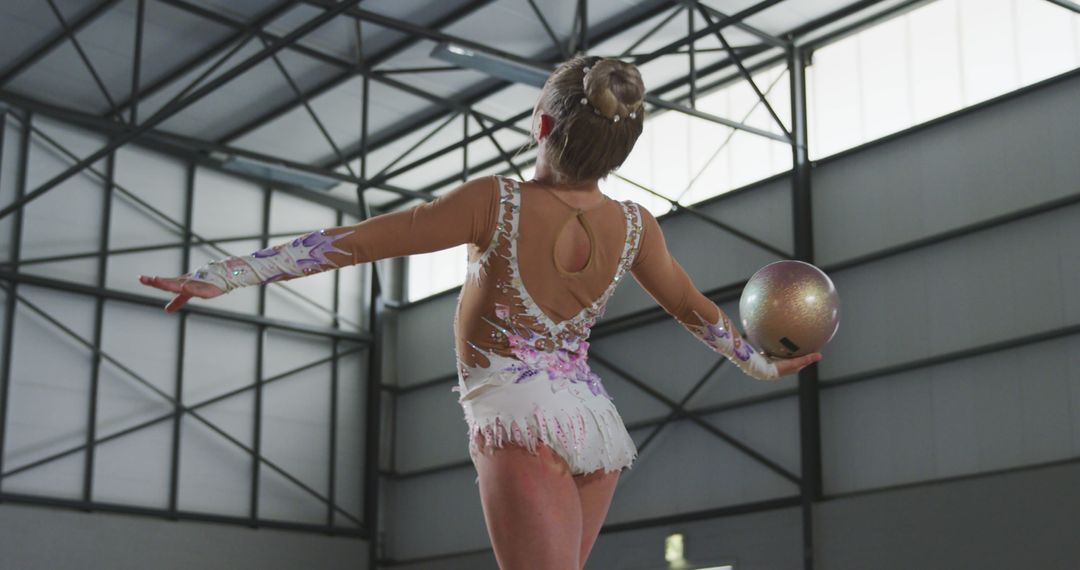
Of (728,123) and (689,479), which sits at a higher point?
(728,123)

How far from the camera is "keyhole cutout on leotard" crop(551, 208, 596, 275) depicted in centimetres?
270

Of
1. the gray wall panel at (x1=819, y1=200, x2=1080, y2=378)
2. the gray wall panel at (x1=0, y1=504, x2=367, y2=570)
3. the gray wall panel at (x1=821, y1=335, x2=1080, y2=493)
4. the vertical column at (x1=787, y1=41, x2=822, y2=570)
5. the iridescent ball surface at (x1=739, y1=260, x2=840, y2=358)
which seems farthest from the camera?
the gray wall panel at (x1=0, y1=504, x2=367, y2=570)

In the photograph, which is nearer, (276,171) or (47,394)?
(47,394)

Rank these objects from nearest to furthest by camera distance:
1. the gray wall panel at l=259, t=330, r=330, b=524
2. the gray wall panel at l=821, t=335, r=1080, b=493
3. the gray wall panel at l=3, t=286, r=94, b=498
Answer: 1. the gray wall panel at l=821, t=335, r=1080, b=493
2. the gray wall panel at l=3, t=286, r=94, b=498
3. the gray wall panel at l=259, t=330, r=330, b=524

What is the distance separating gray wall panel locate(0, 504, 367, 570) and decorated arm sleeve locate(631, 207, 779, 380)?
12511 mm

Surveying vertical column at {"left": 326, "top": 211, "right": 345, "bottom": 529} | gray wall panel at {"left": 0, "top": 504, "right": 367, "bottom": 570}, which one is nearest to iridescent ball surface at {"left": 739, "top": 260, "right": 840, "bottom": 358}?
gray wall panel at {"left": 0, "top": 504, "right": 367, "bottom": 570}

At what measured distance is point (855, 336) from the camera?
12.8m

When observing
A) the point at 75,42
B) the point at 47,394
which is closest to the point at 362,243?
the point at 75,42

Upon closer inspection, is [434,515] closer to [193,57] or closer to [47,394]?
[47,394]

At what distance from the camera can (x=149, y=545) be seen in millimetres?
15008

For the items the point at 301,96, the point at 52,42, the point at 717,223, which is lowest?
the point at 717,223

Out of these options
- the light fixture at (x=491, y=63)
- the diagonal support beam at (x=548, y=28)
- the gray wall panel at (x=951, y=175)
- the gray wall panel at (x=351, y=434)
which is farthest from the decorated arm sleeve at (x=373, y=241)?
the gray wall panel at (x=351, y=434)

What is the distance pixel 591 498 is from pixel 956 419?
992cm

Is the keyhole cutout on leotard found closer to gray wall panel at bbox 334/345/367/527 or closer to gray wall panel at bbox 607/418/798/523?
gray wall panel at bbox 607/418/798/523
